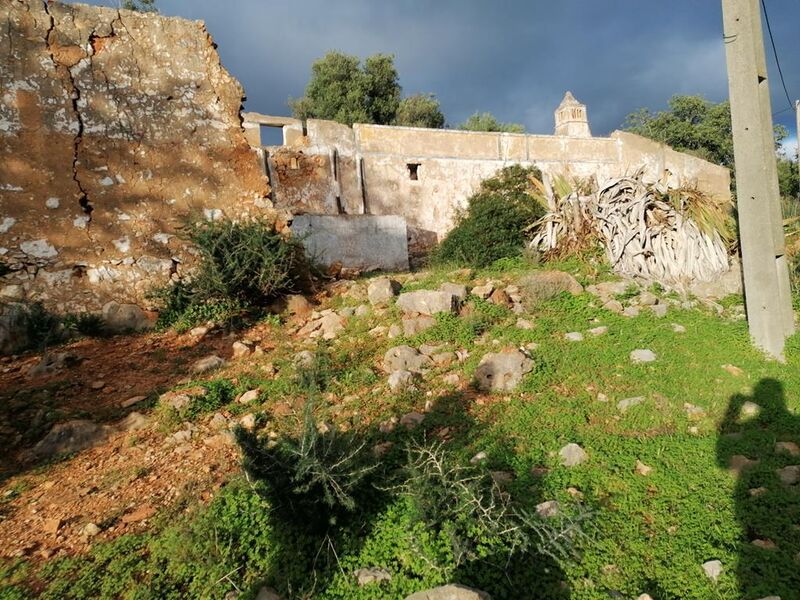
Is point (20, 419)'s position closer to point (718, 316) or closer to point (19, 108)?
point (19, 108)

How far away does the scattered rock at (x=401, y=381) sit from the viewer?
4.79 meters

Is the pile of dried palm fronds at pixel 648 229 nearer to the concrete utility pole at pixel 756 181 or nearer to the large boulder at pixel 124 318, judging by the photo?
the concrete utility pole at pixel 756 181

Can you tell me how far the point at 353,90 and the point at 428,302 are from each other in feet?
61.4

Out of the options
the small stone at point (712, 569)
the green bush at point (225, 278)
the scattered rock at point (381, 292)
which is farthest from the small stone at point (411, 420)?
the green bush at point (225, 278)

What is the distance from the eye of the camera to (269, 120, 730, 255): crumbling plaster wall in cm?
1316

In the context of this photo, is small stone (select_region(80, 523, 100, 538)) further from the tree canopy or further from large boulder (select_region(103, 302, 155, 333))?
the tree canopy

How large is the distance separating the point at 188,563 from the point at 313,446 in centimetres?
88

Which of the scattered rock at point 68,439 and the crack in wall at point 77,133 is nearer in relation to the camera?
the scattered rock at point 68,439

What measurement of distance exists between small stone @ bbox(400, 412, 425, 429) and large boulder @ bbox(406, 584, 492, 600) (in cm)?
182

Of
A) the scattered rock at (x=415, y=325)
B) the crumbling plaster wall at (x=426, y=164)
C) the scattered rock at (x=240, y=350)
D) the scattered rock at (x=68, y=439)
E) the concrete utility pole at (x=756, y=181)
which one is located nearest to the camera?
the scattered rock at (x=68, y=439)

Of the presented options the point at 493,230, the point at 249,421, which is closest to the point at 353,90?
the point at 493,230

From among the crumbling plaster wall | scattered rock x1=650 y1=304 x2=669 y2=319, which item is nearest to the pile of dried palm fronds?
scattered rock x1=650 y1=304 x2=669 y2=319

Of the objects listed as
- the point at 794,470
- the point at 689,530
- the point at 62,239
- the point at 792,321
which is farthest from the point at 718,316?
the point at 62,239

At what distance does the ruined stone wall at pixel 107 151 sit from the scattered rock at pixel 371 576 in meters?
5.72
